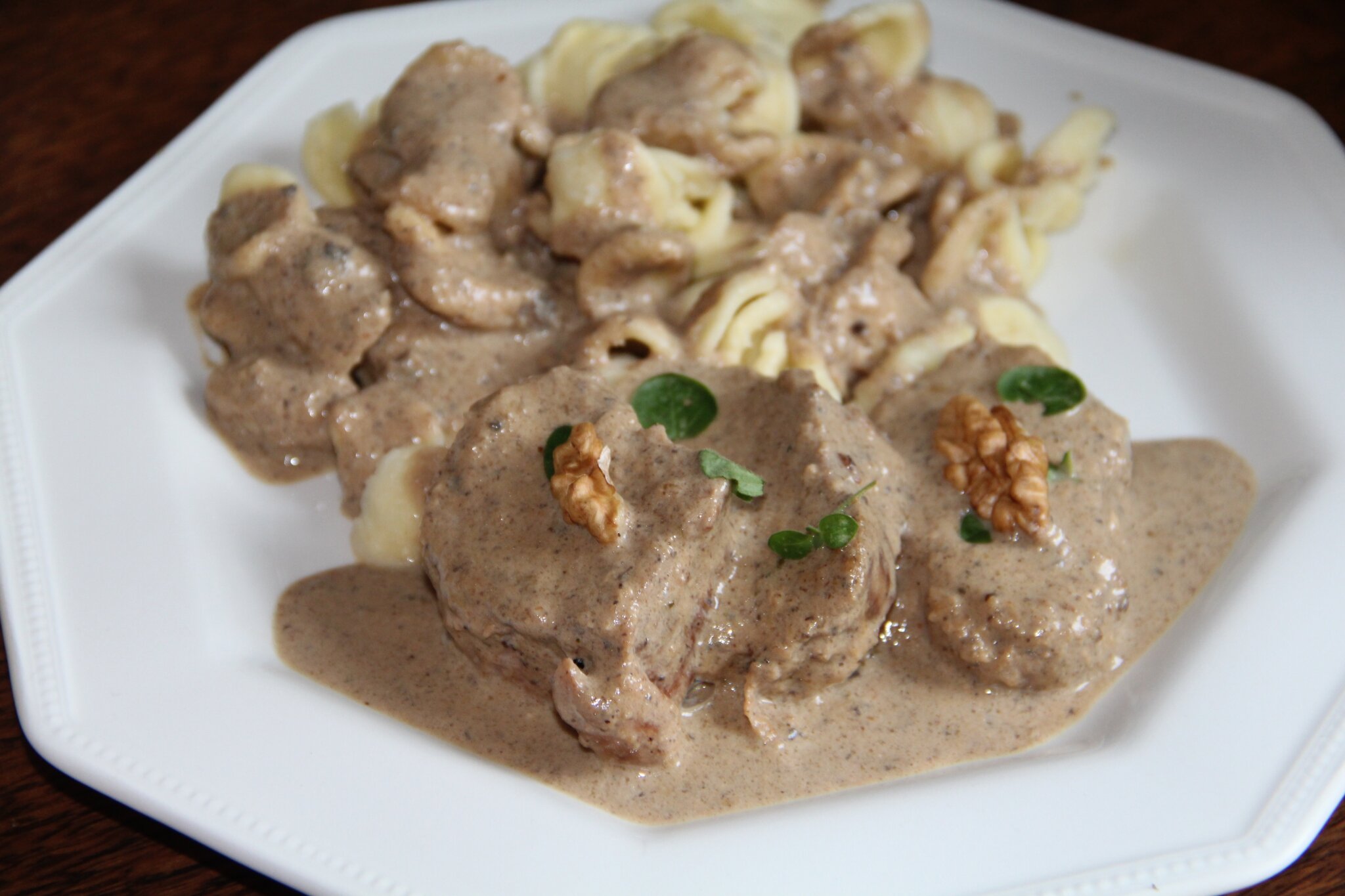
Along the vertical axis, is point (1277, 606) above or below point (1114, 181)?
below

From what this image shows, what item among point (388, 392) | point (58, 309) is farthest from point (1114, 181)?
point (58, 309)

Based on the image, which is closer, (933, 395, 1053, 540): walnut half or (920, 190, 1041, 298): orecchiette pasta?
(933, 395, 1053, 540): walnut half

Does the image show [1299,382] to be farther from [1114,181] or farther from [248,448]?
[248,448]

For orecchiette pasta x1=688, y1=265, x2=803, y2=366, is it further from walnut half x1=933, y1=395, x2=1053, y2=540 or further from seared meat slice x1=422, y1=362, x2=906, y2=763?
walnut half x1=933, y1=395, x2=1053, y2=540

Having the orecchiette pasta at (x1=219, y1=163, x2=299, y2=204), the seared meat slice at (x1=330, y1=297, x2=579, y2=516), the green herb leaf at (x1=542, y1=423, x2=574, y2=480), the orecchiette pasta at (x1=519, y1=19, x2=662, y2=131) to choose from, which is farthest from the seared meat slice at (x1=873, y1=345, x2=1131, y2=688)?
the orecchiette pasta at (x1=219, y1=163, x2=299, y2=204)

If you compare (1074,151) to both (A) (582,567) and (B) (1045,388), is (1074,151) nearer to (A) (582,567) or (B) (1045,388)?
(B) (1045,388)

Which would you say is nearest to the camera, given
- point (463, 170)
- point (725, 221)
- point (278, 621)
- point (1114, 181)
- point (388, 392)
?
point (278, 621)

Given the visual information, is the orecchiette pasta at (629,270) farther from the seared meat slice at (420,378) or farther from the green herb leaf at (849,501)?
the green herb leaf at (849,501)
